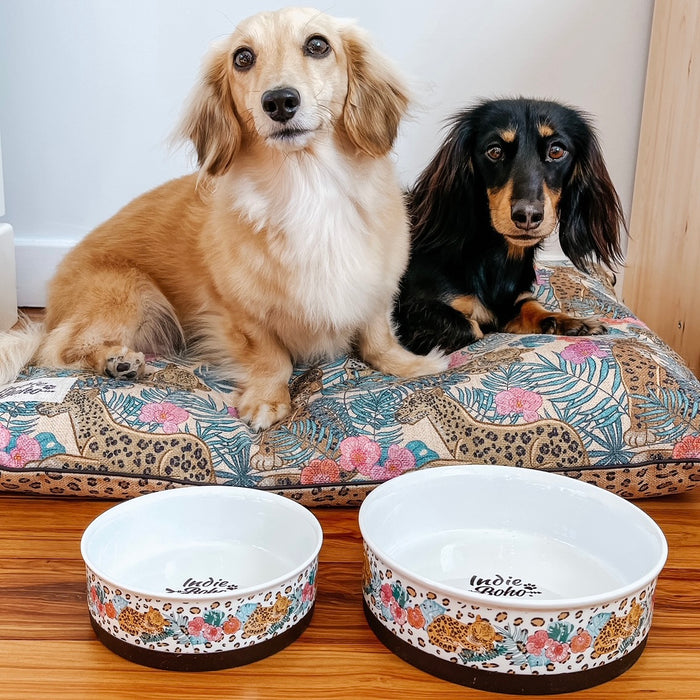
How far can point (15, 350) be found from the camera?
68.6 inches

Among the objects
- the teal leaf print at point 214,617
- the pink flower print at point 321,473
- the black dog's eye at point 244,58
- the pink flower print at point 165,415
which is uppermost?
the black dog's eye at point 244,58

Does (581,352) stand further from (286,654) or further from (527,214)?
(286,654)

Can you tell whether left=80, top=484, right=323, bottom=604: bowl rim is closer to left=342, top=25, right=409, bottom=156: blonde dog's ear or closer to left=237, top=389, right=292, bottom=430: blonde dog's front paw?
left=237, top=389, right=292, bottom=430: blonde dog's front paw

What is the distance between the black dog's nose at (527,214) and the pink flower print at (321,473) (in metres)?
0.57

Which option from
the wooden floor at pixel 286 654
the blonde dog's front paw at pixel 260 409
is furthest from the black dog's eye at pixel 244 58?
the wooden floor at pixel 286 654

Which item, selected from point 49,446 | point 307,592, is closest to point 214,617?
point 307,592

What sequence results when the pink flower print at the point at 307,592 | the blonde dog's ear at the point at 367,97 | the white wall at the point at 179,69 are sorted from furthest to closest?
the white wall at the point at 179,69, the blonde dog's ear at the point at 367,97, the pink flower print at the point at 307,592

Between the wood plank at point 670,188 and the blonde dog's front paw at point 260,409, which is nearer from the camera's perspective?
the blonde dog's front paw at point 260,409

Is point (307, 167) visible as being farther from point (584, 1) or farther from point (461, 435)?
point (584, 1)

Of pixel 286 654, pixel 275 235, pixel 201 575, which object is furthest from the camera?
pixel 275 235

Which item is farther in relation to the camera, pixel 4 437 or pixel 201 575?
pixel 4 437

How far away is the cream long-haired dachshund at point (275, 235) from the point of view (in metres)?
1.43

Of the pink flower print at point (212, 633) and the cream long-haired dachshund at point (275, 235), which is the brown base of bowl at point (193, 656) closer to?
the pink flower print at point (212, 633)

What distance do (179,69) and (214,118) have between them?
110 centimetres
